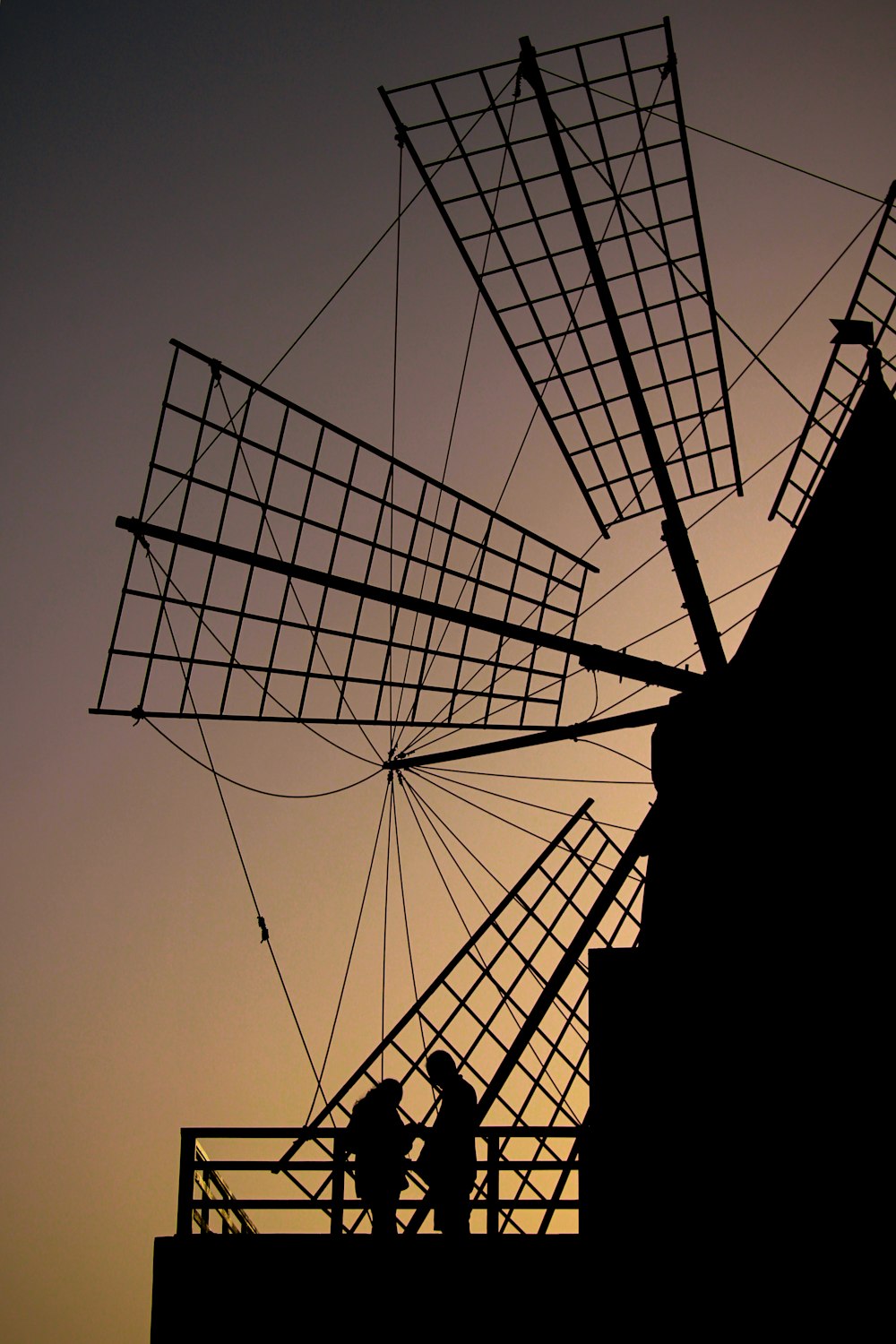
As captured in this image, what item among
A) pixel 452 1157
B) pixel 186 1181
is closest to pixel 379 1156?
pixel 452 1157

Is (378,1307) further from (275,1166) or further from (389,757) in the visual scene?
(389,757)

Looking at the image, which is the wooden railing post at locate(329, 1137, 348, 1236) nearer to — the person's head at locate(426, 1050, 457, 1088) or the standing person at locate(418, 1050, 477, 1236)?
the standing person at locate(418, 1050, 477, 1236)

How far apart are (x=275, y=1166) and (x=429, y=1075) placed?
0.88m

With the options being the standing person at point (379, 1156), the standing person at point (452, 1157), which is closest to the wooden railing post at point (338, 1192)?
the standing person at point (379, 1156)

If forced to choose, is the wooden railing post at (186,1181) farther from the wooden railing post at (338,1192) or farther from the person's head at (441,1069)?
the person's head at (441,1069)

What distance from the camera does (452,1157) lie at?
569 cm

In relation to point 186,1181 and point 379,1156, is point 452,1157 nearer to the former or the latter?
point 379,1156

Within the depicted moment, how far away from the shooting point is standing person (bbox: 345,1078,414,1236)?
572cm

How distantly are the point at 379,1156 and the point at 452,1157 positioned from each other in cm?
32

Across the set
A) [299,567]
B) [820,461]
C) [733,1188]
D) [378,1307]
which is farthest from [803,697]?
[378,1307]

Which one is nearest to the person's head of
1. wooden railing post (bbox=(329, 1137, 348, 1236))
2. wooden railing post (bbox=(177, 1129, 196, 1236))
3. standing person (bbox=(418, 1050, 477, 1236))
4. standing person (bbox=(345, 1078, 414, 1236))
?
standing person (bbox=(418, 1050, 477, 1236))

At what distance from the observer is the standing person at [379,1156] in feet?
18.8

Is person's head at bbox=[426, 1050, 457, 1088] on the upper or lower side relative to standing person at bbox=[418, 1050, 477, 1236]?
upper

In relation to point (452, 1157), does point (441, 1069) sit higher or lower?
higher
